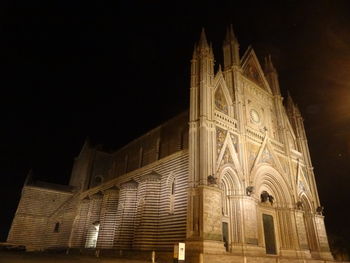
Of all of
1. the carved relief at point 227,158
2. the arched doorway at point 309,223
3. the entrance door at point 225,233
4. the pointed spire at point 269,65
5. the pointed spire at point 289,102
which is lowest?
the entrance door at point 225,233

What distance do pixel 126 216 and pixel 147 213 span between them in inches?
102

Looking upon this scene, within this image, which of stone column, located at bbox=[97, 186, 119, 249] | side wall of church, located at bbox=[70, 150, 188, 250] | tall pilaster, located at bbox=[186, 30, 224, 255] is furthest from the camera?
stone column, located at bbox=[97, 186, 119, 249]

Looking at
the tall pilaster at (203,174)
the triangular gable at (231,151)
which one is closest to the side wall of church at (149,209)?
the tall pilaster at (203,174)

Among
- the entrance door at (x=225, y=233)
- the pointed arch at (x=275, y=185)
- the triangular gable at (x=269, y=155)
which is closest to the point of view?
the entrance door at (x=225, y=233)

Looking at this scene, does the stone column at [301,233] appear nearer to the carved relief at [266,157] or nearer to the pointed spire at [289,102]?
the carved relief at [266,157]

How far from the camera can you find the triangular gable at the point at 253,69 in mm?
25625

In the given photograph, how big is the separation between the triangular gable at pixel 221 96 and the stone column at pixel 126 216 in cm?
904

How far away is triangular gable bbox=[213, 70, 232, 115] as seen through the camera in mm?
20062

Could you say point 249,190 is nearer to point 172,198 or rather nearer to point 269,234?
point 269,234

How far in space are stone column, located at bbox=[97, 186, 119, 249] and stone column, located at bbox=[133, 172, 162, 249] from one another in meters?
4.41

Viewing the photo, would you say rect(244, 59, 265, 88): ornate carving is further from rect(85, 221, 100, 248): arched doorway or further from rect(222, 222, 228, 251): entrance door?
rect(85, 221, 100, 248): arched doorway

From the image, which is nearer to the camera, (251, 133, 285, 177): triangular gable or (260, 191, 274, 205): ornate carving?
(260, 191, 274, 205): ornate carving

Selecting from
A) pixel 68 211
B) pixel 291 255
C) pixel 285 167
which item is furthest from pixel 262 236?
pixel 68 211

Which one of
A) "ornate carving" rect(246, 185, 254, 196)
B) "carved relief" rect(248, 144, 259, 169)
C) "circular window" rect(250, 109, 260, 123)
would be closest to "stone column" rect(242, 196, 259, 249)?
"ornate carving" rect(246, 185, 254, 196)
